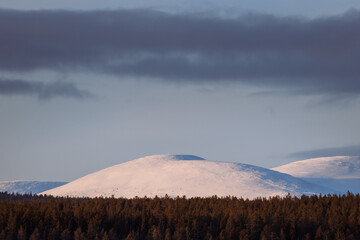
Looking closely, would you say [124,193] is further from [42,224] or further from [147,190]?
[42,224]

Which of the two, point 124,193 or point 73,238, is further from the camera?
point 124,193

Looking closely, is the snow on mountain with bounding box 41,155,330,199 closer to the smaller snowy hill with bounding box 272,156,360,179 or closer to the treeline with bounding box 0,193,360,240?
the smaller snowy hill with bounding box 272,156,360,179

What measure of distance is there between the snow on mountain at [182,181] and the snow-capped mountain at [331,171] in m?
38.5

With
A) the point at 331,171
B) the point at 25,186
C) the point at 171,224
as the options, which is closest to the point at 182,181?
the point at 171,224

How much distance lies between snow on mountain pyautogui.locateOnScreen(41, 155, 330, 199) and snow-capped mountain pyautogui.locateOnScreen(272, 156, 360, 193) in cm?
3850

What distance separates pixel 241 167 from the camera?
100438 mm

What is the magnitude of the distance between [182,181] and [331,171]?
244 ft

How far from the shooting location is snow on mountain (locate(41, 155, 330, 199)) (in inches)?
3329

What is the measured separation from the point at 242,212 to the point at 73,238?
23.0ft

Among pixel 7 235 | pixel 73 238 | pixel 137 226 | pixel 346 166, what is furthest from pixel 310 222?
pixel 346 166

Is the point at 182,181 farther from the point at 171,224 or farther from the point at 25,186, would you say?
the point at 25,186

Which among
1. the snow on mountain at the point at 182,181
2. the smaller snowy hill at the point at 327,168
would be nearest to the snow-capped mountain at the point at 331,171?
the smaller snowy hill at the point at 327,168

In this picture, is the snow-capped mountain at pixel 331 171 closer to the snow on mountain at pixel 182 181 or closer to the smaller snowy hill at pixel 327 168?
the smaller snowy hill at pixel 327 168

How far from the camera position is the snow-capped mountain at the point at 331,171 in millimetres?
142875
